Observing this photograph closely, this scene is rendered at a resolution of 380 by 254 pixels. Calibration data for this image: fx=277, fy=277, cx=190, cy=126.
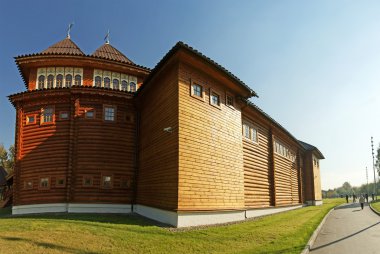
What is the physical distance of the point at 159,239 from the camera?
1010 centimetres

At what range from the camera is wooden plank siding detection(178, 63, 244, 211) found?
12695 mm

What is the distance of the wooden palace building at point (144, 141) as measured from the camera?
1328cm

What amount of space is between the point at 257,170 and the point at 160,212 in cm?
918

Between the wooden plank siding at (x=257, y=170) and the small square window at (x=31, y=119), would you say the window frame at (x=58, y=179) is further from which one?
Result: the wooden plank siding at (x=257, y=170)

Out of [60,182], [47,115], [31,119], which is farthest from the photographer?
[31,119]

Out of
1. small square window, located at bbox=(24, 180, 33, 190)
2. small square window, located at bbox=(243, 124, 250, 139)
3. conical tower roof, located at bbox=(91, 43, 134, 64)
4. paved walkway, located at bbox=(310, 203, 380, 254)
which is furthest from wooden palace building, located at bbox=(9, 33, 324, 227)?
paved walkway, located at bbox=(310, 203, 380, 254)

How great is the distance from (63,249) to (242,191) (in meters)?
10.5

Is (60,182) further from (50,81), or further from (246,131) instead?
(246,131)

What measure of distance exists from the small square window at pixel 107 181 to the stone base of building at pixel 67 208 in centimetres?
117

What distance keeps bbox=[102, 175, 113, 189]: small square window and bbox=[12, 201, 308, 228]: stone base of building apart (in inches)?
46.2

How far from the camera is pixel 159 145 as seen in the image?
14930 mm

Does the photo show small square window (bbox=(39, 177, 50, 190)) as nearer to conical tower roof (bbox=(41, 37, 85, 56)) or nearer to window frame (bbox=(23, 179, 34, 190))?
window frame (bbox=(23, 179, 34, 190))

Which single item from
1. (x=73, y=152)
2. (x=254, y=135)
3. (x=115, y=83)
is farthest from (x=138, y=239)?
(x=115, y=83)

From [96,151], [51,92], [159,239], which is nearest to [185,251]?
[159,239]
